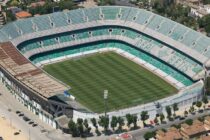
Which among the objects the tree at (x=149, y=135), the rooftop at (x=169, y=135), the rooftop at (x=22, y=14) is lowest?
the tree at (x=149, y=135)

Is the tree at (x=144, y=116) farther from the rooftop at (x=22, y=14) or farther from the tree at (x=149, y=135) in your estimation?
the rooftop at (x=22, y=14)

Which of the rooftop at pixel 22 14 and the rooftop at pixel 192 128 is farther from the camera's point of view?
the rooftop at pixel 22 14

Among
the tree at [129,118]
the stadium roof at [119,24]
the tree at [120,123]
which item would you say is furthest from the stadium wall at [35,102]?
the stadium roof at [119,24]

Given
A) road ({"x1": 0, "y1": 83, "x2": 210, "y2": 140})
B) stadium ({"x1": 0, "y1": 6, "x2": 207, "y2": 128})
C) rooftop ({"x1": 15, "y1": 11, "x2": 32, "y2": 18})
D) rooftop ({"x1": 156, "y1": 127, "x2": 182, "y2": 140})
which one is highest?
rooftop ({"x1": 15, "y1": 11, "x2": 32, "y2": 18})

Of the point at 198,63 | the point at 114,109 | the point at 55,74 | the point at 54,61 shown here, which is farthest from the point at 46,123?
the point at 198,63

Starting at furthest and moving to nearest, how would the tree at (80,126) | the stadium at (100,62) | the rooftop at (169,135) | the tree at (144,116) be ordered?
1. the stadium at (100,62)
2. the tree at (144,116)
3. the tree at (80,126)
4. the rooftop at (169,135)

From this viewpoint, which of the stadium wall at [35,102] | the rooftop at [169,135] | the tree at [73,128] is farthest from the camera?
the stadium wall at [35,102]

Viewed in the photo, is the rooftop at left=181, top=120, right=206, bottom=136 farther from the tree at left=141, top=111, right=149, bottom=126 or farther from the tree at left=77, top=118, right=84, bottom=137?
the tree at left=77, top=118, right=84, bottom=137

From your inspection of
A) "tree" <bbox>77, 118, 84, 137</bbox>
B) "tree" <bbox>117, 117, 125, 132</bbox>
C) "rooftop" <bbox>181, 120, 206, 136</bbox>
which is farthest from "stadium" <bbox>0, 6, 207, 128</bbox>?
"rooftop" <bbox>181, 120, 206, 136</bbox>

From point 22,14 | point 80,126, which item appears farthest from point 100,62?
point 80,126
